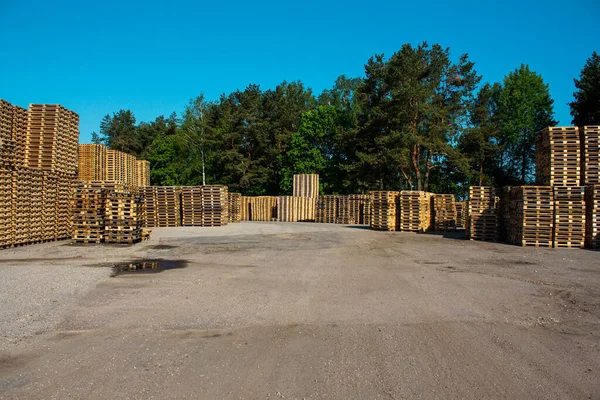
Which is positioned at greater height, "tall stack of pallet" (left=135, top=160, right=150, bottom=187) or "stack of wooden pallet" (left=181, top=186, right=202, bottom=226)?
"tall stack of pallet" (left=135, top=160, right=150, bottom=187)

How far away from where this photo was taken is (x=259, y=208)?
4147 centimetres

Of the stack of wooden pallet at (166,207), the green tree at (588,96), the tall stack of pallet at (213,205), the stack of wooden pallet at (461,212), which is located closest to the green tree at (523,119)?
the green tree at (588,96)

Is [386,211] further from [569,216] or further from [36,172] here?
[36,172]

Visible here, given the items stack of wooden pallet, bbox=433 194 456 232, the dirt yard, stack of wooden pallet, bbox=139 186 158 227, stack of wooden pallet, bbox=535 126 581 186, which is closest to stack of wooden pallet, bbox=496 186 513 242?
stack of wooden pallet, bbox=535 126 581 186

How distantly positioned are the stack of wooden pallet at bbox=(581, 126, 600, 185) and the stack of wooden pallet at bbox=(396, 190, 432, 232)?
9180 mm

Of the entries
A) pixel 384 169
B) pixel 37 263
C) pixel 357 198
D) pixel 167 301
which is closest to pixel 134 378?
pixel 167 301

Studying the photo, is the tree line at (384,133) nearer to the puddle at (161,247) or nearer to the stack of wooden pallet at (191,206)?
the stack of wooden pallet at (191,206)

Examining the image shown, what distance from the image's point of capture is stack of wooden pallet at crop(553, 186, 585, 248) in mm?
16875

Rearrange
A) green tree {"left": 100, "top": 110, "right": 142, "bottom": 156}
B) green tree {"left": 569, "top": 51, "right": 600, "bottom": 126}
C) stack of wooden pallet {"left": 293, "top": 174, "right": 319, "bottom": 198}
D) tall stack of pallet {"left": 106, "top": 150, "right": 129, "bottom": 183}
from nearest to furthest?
tall stack of pallet {"left": 106, "top": 150, "right": 129, "bottom": 183}, green tree {"left": 569, "top": 51, "right": 600, "bottom": 126}, stack of wooden pallet {"left": 293, "top": 174, "right": 319, "bottom": 198}, green tree {"left": 100, "top": 110, "right": 142, "bottom": 156}

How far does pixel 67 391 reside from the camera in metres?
4.20

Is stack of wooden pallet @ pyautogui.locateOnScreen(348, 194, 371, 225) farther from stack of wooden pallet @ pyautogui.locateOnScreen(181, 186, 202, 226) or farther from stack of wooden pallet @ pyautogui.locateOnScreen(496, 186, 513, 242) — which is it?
stack of wooden pallet @ pyautogui.locateOnScreen(496, 186, 513, 242)

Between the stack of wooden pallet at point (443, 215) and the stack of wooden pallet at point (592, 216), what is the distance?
9.65m

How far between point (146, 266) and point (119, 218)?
20.8ft

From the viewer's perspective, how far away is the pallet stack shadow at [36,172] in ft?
52.2
